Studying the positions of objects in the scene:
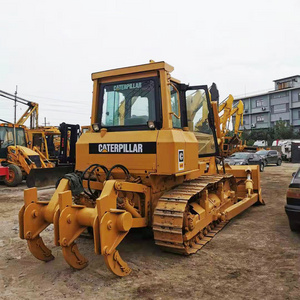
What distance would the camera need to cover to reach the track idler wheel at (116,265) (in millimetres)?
3740

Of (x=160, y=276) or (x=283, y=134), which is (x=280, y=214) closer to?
(x=160, y=276)

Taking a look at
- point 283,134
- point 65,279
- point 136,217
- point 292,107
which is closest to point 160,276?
point 136,217

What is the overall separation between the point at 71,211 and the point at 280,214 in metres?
5.49

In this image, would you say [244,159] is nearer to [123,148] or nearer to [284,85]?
[123,148]

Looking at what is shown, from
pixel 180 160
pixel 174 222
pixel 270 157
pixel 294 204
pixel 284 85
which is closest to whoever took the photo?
pixel 174 222

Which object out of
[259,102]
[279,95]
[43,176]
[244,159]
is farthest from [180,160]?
[259,102]

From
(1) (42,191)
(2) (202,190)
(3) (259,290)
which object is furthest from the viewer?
(1) (42,191)

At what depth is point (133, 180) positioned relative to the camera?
4.73 m

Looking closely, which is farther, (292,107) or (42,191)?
(292,107)

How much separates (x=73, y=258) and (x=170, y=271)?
1294 millimetres

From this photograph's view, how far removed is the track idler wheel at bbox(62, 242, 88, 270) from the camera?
13.0 ft

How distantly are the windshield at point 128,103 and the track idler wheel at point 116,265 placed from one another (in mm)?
2096

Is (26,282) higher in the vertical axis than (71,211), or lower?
lower

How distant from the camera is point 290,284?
3.75 metres
